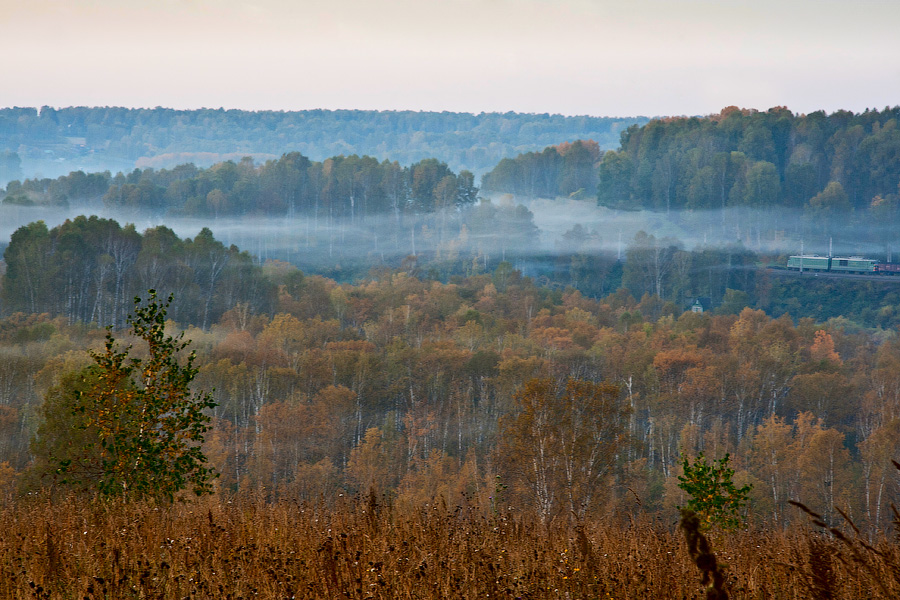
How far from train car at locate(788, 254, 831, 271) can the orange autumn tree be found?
490 ft

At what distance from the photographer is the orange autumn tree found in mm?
47062

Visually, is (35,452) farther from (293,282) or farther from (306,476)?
(293,282)

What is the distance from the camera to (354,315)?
131 m

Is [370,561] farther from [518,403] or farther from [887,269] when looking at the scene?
[887,269]

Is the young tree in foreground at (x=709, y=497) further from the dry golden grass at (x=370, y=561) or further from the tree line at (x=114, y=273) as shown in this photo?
the tree line at (x=114, y=273)

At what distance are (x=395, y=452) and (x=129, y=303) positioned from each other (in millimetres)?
64698

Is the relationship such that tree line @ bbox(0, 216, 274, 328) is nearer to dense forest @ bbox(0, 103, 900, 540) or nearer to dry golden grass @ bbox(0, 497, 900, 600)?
dense forest @ bbox(0, 103, 900, 540)

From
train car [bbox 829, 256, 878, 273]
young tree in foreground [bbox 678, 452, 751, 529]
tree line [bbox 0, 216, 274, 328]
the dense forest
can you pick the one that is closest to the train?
train car [bbox 829, 256, 878, 273]

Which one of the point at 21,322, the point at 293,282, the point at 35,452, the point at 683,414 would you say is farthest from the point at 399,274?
the point at 35,452

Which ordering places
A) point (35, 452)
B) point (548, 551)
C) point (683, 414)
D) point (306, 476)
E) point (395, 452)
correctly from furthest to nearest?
point (683, 414) → point (395, 452) → point (306, 476) → point (35, 452) → point (548, 551)

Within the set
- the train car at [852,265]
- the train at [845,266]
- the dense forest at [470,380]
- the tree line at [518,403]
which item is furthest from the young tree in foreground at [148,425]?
the train car at [852,265]

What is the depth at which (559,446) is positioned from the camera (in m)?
50.0

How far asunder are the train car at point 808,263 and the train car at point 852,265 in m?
1.54

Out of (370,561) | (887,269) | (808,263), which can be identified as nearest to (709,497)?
(370,561)
